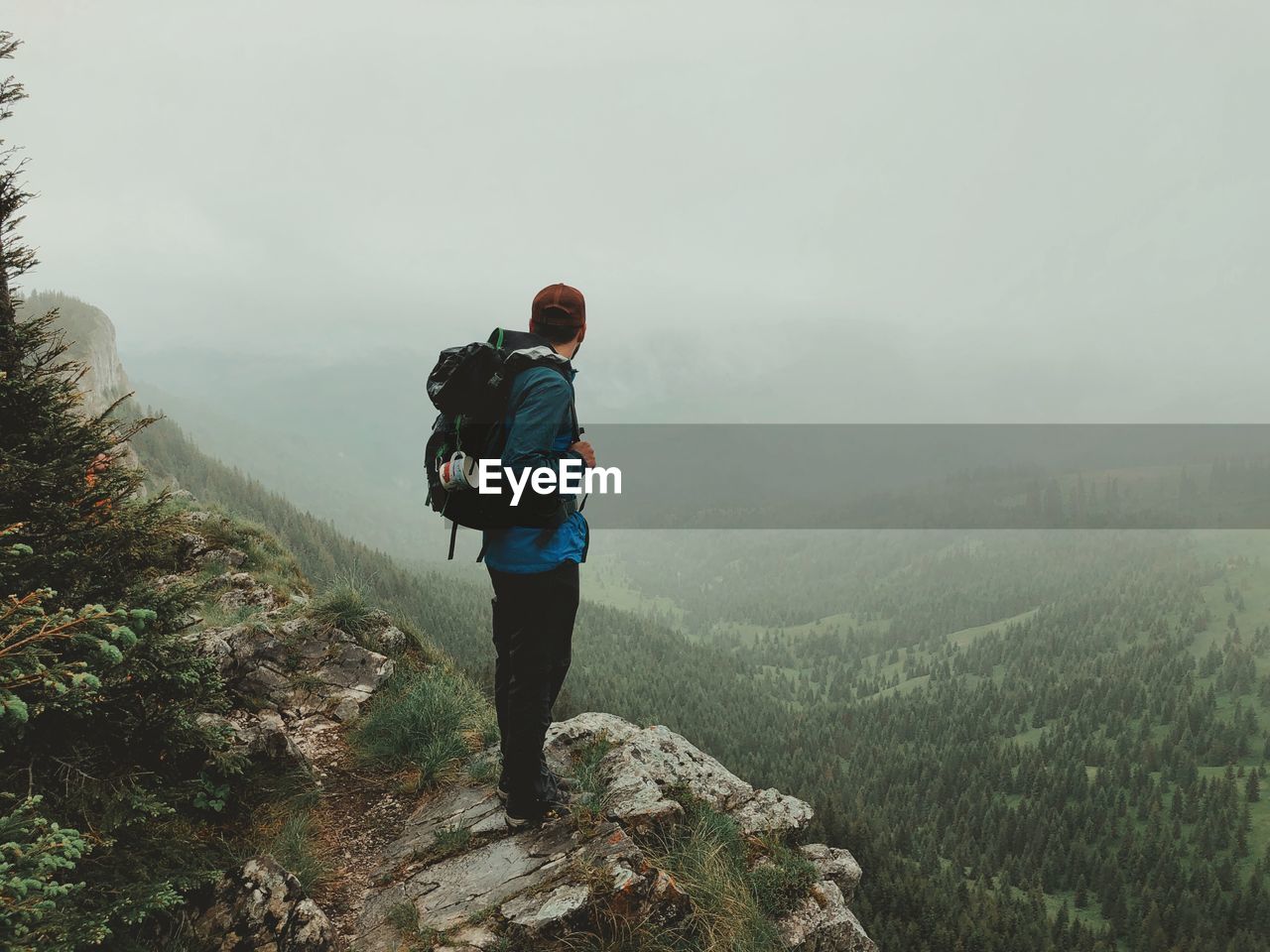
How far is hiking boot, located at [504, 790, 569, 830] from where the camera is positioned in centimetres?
623

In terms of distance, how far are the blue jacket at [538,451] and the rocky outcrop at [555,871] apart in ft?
8.42

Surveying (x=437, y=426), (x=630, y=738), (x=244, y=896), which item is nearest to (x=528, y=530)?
(x=437, y=426)

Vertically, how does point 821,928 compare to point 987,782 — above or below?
above

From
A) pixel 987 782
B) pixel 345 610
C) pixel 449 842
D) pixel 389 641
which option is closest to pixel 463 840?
pixel 449 842

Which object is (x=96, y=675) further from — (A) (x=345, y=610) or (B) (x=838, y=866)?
(B) (x=838, y=866)

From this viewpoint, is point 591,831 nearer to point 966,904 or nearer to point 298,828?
point 298,828

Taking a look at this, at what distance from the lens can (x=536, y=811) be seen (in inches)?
246

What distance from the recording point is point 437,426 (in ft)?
18.5

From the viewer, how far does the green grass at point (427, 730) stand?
765cm

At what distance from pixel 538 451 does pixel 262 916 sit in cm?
387

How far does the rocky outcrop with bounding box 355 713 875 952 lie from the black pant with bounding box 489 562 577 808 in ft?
2.67

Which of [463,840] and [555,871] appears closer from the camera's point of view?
[555,871]

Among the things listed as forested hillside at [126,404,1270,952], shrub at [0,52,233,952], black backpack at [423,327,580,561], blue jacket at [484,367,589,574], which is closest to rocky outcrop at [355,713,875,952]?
shrub at [0,52,233,952]

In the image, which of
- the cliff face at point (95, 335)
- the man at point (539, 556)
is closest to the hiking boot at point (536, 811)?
the man at point (539, 556)
